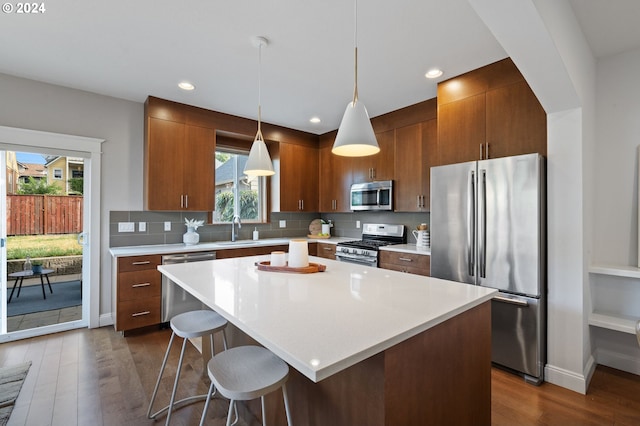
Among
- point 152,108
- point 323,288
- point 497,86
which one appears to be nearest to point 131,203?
point 152,108

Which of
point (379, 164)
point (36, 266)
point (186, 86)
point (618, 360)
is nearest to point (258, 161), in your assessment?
point (186, 86)

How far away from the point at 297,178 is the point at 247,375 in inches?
147

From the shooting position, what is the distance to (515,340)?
2.36 m

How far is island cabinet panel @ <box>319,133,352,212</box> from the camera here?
15.0 ft

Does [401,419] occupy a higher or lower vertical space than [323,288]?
lower

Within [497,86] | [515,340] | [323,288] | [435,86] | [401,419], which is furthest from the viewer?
[435,86]

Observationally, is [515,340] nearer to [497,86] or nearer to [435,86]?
[497,86]

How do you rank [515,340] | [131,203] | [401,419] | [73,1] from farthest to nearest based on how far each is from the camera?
1. [131,203]
2. [515,340]
3. [73,1]
4. [401,419]

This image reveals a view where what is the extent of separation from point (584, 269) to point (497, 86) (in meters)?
1.59

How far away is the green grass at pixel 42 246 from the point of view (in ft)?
9.98

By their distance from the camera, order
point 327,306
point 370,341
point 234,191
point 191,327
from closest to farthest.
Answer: point 370,341 < point 327,306 < point 191,327 < point 234,191

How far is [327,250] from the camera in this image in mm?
4410

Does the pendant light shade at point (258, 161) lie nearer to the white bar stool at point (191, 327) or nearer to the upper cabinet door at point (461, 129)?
the white bar stool at point (191, 327)

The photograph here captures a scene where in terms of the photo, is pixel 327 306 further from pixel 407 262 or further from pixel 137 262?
pixel 137 262
